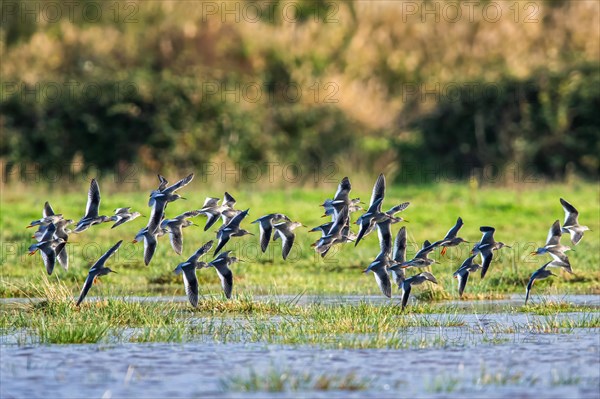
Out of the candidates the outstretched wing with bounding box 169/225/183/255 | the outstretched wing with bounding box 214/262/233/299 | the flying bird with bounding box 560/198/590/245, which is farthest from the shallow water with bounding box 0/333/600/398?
the outstretched wing with bounding box 169/225/183/255

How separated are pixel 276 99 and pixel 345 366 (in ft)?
82.8

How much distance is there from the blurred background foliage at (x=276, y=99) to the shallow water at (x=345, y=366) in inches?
739

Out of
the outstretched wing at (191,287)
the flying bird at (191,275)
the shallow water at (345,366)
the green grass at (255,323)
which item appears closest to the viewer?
the shallow water at (345,366)

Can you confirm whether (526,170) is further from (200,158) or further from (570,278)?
(570,278)

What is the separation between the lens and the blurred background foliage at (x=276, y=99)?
3142cm

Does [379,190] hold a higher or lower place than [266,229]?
higher

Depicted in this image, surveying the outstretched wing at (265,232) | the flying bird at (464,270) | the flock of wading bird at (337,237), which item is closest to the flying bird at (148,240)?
the flock of wading bird at (337,237)

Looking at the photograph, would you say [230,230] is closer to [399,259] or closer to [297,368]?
[399,259]

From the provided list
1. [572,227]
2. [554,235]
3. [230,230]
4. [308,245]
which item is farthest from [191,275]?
[308,245]

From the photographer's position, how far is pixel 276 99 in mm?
36062

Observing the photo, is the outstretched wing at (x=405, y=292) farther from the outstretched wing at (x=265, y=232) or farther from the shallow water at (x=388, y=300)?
the outstretched wing at (x=265, y=232)

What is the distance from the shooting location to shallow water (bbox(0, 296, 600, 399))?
33.2ft

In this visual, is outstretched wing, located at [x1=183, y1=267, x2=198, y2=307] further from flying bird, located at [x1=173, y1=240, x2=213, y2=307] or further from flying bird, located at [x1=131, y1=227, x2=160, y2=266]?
flying bird, located at [x1=131, y1=227, x2=160, y2=266]

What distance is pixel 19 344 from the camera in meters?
12.2
